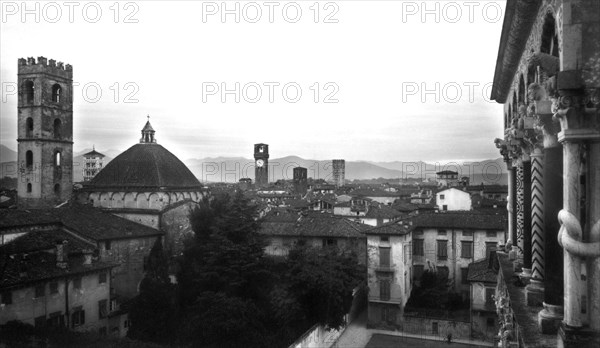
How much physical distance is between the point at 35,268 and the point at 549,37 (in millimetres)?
23017

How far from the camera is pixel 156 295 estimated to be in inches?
1107

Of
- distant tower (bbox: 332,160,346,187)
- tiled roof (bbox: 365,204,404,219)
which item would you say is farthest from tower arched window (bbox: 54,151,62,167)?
→ distant tower (bbox: 332,160,346,187)

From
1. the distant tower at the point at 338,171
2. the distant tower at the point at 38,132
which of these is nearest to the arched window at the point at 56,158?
the distant tower at the point at 38,132

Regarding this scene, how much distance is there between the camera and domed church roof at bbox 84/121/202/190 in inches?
1602

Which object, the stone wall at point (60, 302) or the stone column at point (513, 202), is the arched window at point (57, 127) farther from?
the stone column at point (513, 202)

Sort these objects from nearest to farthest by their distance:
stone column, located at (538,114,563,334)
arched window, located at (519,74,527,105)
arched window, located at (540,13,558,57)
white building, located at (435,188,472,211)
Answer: stone column, located at (538,114,563,334) → arched window, located at (540,13,558,57) → arched window, located at (519,74,527,105) → white building, located at (435,188,472,211)

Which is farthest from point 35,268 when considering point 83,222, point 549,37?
point 549,37

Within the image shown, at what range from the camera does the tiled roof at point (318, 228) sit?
3422cm

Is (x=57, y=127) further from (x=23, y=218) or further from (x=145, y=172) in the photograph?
(x=23, y=218)

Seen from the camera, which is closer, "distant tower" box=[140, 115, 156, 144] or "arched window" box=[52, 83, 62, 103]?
"arched window" box=[52, 83, 62, 103]

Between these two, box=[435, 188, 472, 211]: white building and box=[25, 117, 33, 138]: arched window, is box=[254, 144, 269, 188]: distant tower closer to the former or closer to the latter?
box=[435, 188, 472, 211]: white building

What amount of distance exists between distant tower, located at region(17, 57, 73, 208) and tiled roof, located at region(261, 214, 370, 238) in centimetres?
1937

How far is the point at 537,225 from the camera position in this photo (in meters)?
6.55

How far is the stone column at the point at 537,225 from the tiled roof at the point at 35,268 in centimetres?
2022
